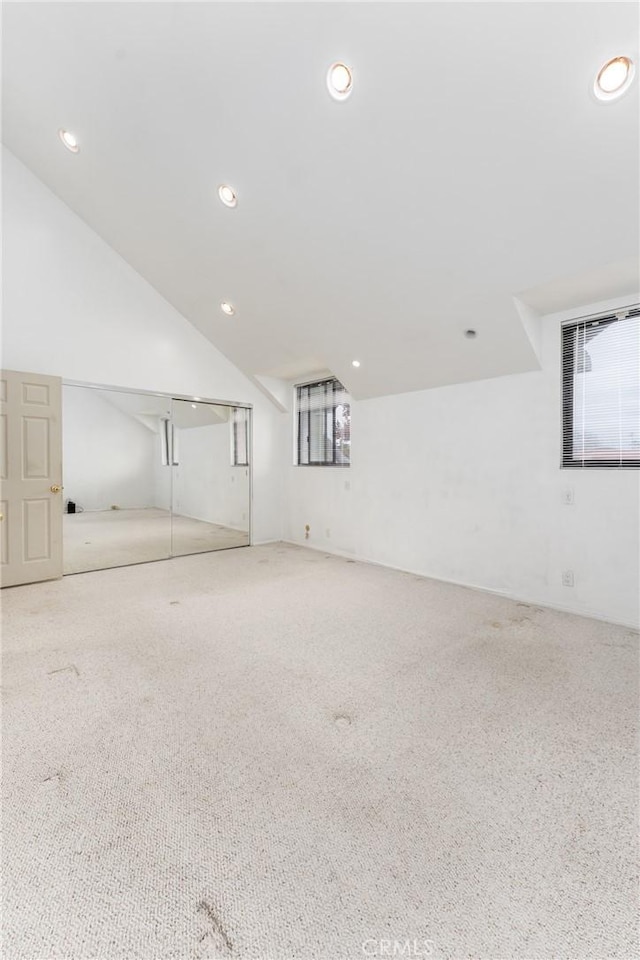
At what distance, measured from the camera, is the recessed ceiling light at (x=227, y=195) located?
127 inches

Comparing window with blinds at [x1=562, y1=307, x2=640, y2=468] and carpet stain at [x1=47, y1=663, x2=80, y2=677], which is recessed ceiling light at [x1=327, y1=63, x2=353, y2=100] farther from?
carpet stain at [x1=47, y1=663, x2=80, y2=677]

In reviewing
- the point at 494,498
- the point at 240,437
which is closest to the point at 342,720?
the point at 494,498

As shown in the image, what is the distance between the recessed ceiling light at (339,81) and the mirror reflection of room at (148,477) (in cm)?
354

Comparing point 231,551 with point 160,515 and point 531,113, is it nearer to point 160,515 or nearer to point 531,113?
point 160,515

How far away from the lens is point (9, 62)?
10.0 feet

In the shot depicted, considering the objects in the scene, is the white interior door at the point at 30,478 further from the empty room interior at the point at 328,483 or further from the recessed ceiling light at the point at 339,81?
the recessed ceiling light at the point at 339,81

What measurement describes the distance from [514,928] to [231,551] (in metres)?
4.83

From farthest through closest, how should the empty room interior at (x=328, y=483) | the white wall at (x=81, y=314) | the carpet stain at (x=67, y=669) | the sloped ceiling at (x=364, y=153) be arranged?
the white wall at (x=81, y=314) < the carpet stain at (x=67, y=669) < the sloped ceiling at (x=364, y=153) < the empty room interior at (x=328, y=483)

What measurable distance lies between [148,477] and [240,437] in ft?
4.49

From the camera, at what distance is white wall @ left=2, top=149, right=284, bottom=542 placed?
13.3 ft

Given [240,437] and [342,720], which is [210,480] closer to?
[240,437]
